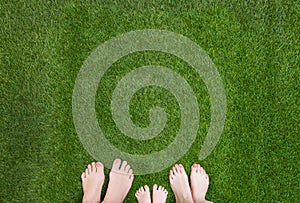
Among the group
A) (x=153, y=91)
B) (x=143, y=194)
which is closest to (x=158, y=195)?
(x=143, y=194)

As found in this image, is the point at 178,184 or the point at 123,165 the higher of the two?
the point at 123,165

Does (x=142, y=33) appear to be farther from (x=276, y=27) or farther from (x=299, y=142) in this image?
(x=299, y=142)

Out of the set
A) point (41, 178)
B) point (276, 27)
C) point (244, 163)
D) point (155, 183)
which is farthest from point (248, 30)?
point (41, 178)

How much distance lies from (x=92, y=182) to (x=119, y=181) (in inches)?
5.1

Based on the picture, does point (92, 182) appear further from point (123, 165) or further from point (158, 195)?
point (158, 195)

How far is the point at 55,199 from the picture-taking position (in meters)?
1.72

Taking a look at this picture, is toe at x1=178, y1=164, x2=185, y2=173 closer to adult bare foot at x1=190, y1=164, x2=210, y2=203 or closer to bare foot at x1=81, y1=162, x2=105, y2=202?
adult bare foot at x1=190, y1=164, x2=210, y2=203

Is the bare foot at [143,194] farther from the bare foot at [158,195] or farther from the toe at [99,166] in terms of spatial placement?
the toe at [99,166]

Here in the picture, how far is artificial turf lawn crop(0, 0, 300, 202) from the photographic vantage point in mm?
1718

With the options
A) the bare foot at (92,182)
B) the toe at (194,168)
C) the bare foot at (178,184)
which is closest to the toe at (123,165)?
the bare foot at (92,182)

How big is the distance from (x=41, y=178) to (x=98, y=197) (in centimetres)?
29

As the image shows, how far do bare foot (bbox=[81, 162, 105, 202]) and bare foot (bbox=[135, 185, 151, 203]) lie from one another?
19cm

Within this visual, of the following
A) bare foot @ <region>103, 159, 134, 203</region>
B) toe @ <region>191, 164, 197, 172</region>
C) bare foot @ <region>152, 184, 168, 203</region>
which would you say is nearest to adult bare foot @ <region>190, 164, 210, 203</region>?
toe @ <region>191, 164, 197, 172</region>

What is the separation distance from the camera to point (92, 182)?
1724 millimetres
